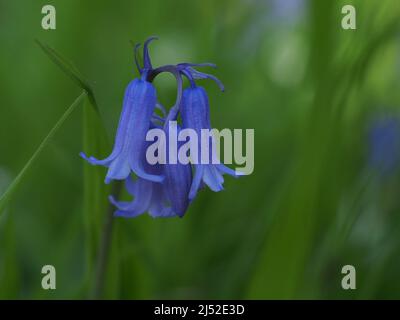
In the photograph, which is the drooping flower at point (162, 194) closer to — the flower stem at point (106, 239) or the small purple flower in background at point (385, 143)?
the flower stem at point (106, 239)

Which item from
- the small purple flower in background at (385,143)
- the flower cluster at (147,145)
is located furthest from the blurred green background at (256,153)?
the flower cluster at (147,145)

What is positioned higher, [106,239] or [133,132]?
[133,132]

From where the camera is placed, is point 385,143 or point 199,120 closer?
point 199,120

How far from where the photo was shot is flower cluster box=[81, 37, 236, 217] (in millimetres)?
1394

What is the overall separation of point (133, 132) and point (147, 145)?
0.04 m

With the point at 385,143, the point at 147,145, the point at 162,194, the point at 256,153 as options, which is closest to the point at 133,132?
the point at 147,145

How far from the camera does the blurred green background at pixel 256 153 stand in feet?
5.67

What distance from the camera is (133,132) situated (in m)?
1.42

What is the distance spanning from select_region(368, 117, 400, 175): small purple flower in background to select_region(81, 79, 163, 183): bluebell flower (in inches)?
48.1

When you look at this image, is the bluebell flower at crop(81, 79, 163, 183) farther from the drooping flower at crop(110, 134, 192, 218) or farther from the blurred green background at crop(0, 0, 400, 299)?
the blurred green background at crop(0, 0, 400, 299)

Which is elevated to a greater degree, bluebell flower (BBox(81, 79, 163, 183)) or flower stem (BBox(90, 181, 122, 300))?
bluebell flower (BBox(81, 79, 163, 183))

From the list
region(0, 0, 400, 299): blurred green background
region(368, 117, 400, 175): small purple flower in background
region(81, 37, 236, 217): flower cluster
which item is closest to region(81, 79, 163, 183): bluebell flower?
region(81, 37, 236, 217): flower cluster

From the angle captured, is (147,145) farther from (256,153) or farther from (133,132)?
(256,153)
